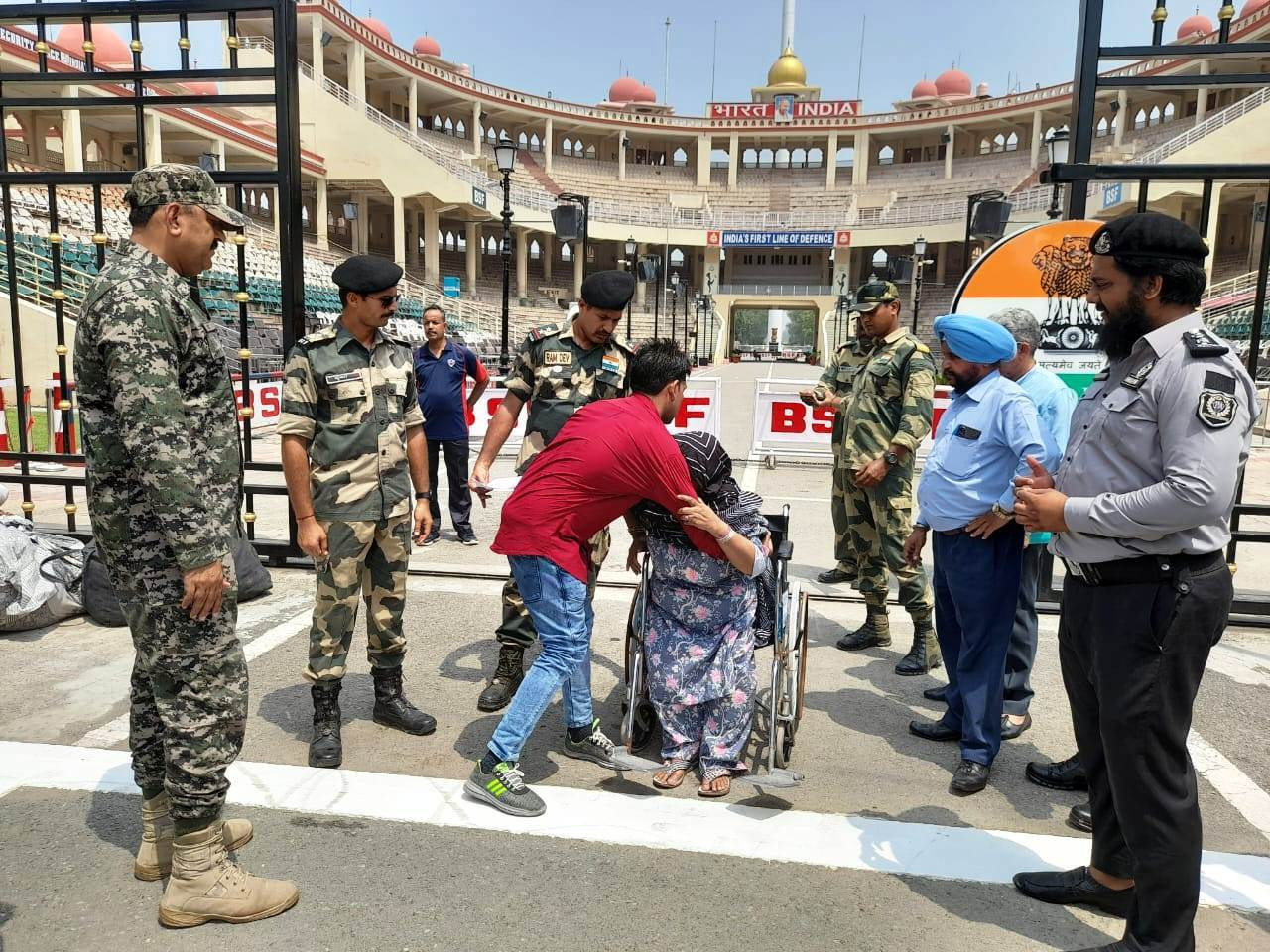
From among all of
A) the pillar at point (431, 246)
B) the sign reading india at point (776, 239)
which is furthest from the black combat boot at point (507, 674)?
the sign reading india at point (776, 239)

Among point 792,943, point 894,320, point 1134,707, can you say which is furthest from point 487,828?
point 894,320

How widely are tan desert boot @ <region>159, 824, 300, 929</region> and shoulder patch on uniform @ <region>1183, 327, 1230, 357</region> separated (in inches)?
110

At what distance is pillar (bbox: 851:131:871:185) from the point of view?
57.7 meters

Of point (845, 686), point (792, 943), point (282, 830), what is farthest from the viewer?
point (845, 686)

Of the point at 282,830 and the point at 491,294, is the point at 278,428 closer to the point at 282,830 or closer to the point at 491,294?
the point at 282,830

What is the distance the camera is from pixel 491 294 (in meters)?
47.6

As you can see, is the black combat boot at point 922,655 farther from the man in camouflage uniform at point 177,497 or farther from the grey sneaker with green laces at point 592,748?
the man in camouflage uniform at point 177,497

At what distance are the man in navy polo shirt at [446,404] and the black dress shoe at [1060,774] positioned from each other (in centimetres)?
470

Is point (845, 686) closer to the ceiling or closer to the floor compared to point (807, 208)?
closer to the floor

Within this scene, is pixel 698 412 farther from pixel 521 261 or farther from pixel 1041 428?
pixel 521 261

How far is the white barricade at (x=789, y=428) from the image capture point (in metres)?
11.2

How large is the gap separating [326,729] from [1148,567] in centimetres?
292

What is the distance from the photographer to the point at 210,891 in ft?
8.03

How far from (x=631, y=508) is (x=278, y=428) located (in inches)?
55.0
